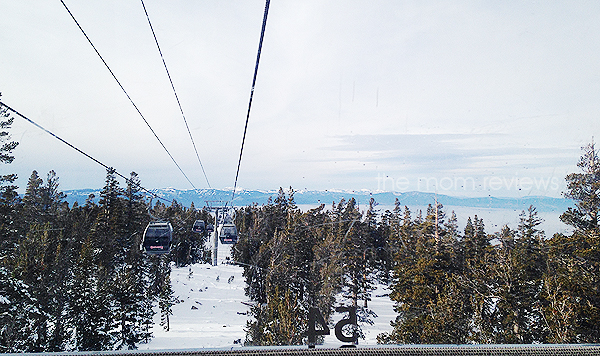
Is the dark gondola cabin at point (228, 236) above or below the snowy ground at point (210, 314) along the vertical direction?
above

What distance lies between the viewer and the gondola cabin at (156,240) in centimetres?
1410

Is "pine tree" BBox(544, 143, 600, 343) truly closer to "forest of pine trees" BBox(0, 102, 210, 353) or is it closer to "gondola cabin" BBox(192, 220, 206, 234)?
"forest of pine trees" BBox(0, 102, 210, 353)

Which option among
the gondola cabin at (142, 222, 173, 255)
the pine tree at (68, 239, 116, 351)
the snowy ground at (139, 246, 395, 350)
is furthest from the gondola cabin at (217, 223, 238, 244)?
the pine tree at (68, 239, 116, 351)

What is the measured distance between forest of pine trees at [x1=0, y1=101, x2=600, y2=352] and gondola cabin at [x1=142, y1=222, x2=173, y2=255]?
6.83 metres

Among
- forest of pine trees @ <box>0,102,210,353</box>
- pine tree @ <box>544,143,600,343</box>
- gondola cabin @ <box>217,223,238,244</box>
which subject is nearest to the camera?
pine tree @ <box>544,143,600,343</box>

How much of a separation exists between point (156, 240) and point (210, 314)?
24.3 meters

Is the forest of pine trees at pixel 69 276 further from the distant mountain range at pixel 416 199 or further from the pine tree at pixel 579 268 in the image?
the pine tree at pixel 579 268

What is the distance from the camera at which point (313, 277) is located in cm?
2853

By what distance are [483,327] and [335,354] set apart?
13.7 meters

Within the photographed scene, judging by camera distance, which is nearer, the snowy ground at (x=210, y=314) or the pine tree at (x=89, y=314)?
the pine tree at (x=89, y=314)

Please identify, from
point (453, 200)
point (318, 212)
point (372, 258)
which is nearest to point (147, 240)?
point (372, 258)

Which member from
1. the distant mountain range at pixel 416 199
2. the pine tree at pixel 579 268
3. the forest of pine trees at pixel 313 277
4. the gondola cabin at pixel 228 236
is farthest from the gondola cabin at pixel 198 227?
the pine tree at pixel 579 268

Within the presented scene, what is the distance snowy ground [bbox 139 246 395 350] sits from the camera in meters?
27.3

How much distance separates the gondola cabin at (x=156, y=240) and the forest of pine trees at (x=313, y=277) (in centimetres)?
683
